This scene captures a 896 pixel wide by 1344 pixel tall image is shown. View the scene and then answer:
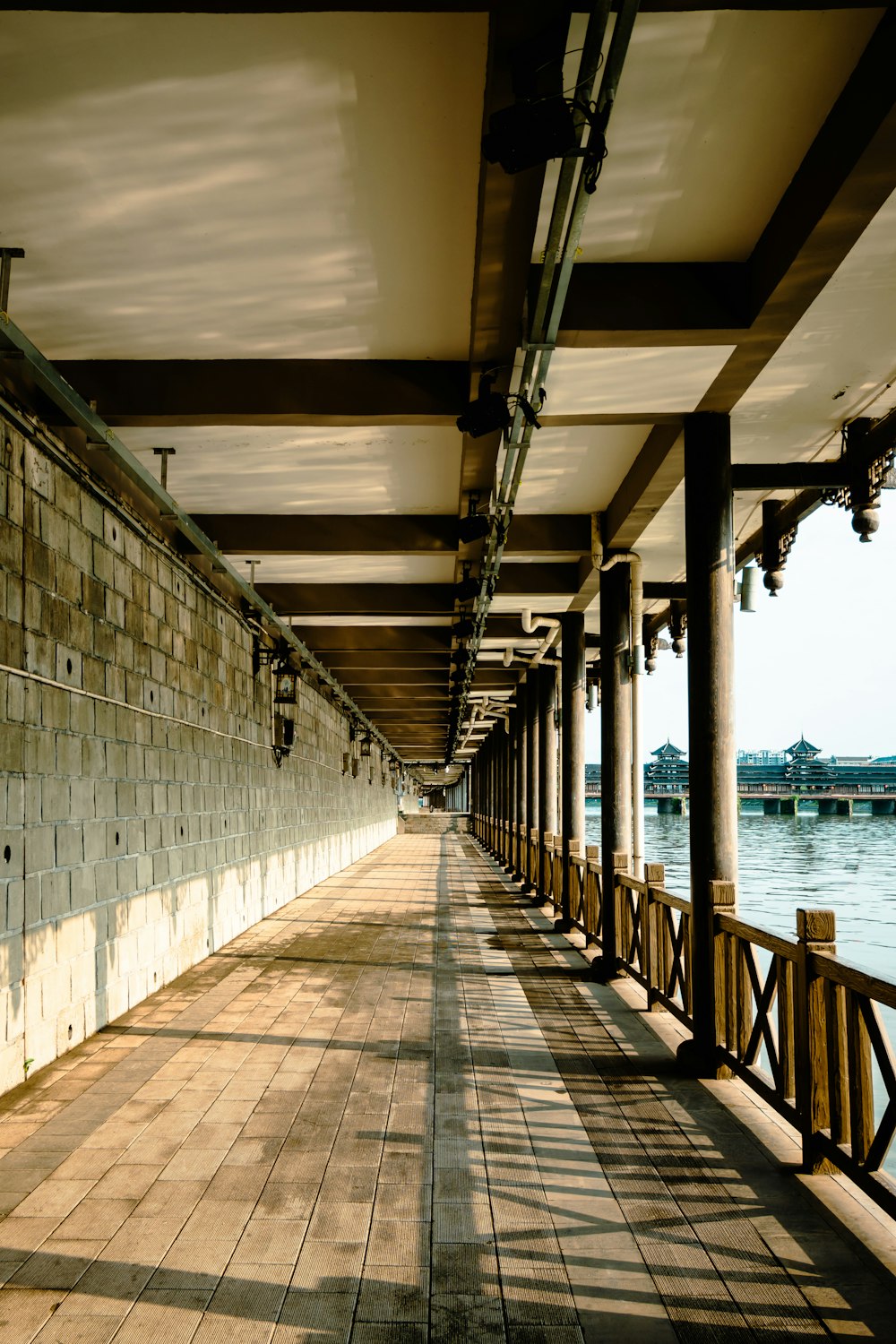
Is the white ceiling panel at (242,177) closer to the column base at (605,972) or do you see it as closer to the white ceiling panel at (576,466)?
the white ceiling panel at (576,466)

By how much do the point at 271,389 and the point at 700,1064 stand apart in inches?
157

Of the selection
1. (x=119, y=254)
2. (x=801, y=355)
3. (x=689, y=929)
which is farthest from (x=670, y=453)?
(x=119, y=254)

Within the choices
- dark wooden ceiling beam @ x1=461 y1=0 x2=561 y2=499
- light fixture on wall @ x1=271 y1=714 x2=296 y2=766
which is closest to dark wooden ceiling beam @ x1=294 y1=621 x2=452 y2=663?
light fixture on wall @ x1=271 y1=714 x2=296 y2=766

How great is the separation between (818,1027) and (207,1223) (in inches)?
84.3

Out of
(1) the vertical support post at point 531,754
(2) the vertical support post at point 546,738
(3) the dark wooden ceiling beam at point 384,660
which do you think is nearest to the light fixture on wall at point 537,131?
(3) the dark wooden ceiling beam at point 384,660

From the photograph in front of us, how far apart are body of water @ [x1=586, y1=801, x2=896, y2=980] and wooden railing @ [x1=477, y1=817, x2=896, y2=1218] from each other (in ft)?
0.77

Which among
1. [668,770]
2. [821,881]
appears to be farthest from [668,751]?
[821,881]

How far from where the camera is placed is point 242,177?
3.57m

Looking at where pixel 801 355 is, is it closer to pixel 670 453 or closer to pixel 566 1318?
pixel 670 453

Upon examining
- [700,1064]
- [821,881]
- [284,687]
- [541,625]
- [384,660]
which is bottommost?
[821,881]

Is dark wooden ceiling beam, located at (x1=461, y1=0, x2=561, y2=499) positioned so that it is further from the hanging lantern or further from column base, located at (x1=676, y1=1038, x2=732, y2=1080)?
the hanging lantern

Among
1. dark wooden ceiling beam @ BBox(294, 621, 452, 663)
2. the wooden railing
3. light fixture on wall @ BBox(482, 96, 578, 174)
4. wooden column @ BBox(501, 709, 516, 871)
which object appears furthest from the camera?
wooden column @ BBox(501, 709, 516, 871)

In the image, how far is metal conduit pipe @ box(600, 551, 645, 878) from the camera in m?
8.12

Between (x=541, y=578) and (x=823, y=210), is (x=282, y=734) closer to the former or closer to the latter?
(x=541, y=578)
